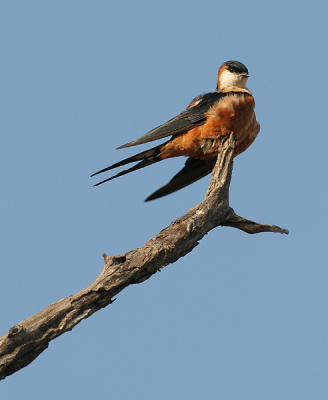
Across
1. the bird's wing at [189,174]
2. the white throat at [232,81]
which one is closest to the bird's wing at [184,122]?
the white throat at [232,81]

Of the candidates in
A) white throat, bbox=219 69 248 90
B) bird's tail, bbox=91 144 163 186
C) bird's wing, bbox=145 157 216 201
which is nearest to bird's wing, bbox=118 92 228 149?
bird's tail, bbox=91 144 163 186

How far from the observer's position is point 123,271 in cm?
490

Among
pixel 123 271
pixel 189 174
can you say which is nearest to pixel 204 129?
pixel 189 174

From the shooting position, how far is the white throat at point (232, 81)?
271 inches

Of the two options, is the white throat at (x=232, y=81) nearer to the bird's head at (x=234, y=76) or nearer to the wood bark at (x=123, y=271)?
the bird's head at (x=234, y=76)

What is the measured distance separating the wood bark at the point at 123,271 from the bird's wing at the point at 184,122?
0.65 metres

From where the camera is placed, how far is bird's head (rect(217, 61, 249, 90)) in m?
6.87

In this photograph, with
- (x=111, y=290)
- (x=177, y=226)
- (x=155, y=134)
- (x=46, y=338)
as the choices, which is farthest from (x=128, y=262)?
(x=155, y=134)

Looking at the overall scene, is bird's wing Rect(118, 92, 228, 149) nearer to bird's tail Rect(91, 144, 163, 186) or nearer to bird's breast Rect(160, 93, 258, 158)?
bird's breast Rect(160, 93, 258, 158)

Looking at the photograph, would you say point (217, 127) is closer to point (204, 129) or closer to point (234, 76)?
point (204, 129)

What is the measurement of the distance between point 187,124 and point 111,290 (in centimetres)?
255

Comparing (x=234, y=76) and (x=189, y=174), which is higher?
(x=234, y=76)

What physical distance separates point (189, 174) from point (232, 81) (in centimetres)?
143

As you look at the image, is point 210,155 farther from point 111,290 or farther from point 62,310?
point 62,310
